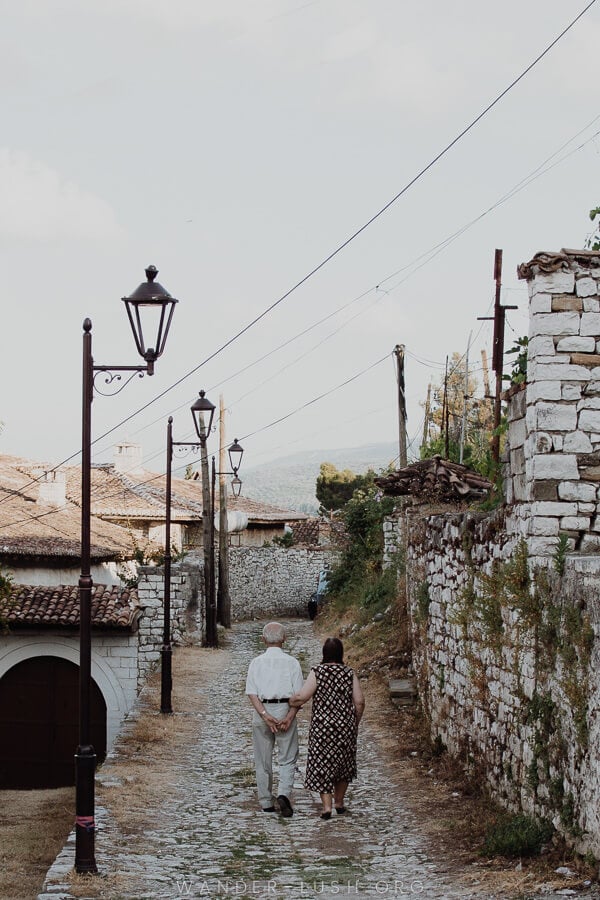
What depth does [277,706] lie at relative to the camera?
28.3ft

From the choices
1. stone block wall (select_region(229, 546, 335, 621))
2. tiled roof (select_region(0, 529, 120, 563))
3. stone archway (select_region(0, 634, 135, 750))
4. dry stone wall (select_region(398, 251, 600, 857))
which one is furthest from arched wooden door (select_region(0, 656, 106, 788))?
stone block wall (select_region(229, 546, 335, 621))

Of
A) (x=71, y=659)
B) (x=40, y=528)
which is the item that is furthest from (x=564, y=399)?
(x=40, y=528)

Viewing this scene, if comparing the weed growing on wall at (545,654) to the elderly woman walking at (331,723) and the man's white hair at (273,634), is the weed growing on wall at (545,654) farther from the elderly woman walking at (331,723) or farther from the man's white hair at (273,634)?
the man's white hair at (273,634)

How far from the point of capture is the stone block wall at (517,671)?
20.4 ft

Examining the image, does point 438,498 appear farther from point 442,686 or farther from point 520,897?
point 520,897

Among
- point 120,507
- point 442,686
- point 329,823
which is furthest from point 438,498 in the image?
point 120,507

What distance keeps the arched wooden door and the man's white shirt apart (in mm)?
13768

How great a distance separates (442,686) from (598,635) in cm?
497

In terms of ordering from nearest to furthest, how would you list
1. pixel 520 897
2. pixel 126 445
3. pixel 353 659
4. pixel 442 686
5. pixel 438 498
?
pixel 520 897
pixel 442 686
pixel 438 498
pixel 353 659
pixel 126 445

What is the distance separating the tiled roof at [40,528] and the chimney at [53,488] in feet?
0.74

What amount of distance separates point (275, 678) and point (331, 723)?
577 millimetres

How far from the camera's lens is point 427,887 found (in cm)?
647

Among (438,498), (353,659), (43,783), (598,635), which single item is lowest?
(43,783)

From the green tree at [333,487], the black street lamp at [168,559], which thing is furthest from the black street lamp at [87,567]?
the green tree at [333,487]
